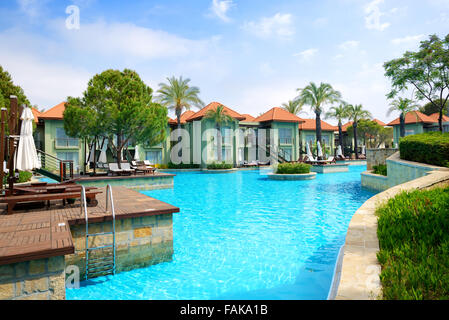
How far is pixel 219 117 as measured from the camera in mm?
32094

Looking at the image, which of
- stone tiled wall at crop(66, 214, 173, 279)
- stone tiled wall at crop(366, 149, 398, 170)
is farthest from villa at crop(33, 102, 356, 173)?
stone tiled wall at crop(66, 214, 173, 279)

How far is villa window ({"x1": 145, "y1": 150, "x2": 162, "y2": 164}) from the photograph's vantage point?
34.8m

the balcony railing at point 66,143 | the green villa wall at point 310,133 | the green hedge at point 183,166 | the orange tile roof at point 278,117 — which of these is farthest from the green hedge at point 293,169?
the balcony railing at point 66,143

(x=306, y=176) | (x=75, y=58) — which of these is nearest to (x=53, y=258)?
(x=75, y=58)

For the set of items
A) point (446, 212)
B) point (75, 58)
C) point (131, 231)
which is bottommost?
point (131, 231)

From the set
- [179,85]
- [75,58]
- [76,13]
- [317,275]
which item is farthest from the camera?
[179,85]

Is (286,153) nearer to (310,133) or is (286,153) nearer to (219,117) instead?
(310,133)

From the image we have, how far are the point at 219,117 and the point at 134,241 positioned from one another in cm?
2719

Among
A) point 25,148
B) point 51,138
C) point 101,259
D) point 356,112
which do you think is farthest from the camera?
point 356,112

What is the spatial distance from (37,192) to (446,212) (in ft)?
32.6

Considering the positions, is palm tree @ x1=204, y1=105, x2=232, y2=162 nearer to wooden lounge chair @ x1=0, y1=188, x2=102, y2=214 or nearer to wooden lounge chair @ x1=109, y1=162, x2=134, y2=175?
wooden lounge chair @ x1=109, y1=162, x2=134, y2=175

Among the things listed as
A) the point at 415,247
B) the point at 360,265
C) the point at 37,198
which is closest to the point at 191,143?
the point at 37,198

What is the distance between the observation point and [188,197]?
46.2 ft

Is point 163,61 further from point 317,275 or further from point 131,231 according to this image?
point 317,275
